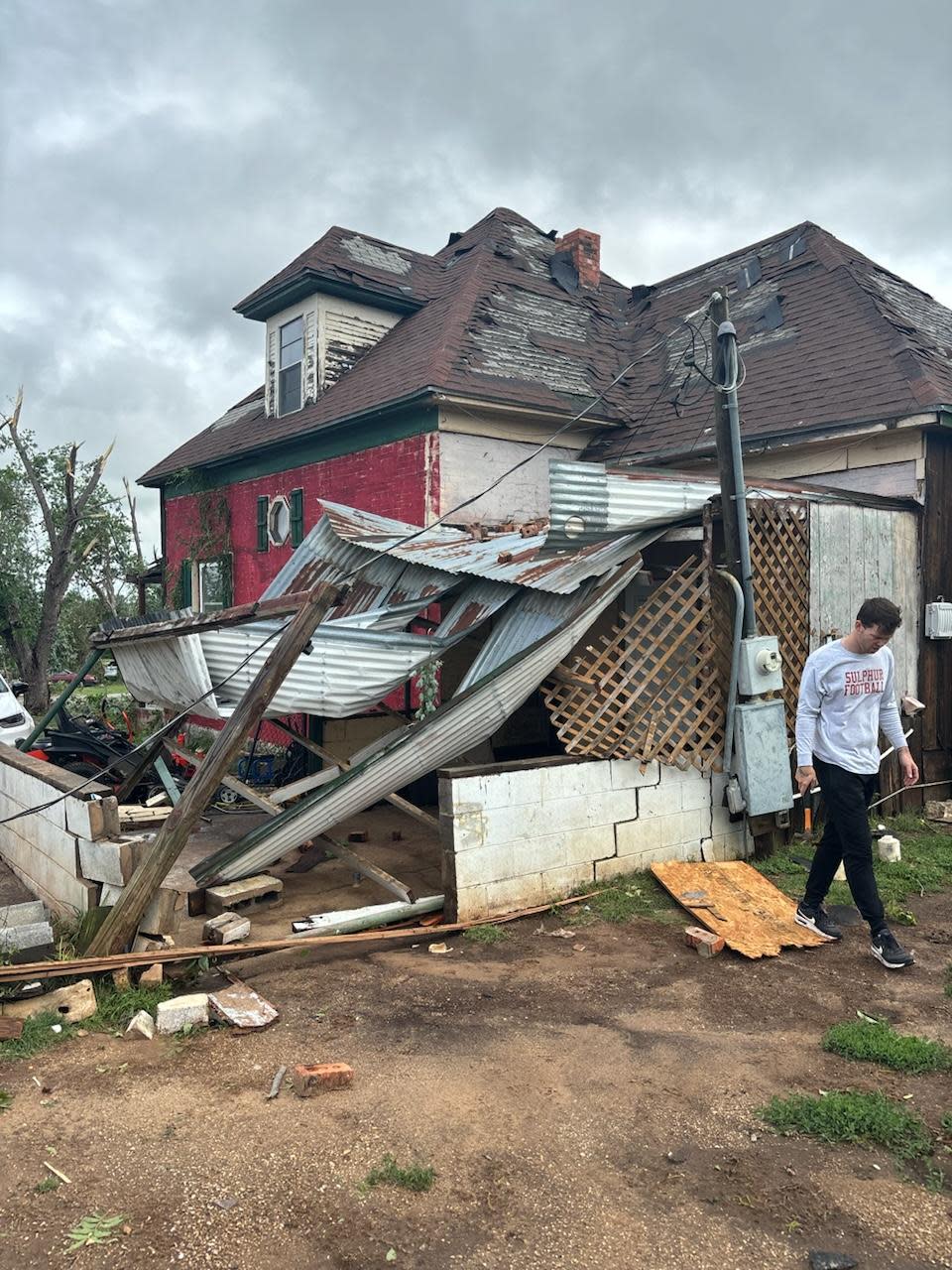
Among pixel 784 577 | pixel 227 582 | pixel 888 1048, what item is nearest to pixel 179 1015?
pixel 888 1048

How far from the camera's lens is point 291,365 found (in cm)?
1427

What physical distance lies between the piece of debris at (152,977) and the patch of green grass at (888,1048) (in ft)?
11.1

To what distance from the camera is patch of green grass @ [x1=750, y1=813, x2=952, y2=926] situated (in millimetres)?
6175

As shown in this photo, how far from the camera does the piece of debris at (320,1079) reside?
367cm

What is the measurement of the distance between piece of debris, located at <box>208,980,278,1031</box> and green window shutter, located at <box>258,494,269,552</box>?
10.7 meters

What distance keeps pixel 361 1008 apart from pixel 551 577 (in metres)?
3.09

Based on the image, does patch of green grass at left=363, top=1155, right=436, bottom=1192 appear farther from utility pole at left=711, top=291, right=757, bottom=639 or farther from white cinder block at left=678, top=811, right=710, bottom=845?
utility pole at left=711, top=291, right=757, bottom=639

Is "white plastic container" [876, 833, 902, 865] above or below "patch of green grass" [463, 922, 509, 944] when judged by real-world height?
above

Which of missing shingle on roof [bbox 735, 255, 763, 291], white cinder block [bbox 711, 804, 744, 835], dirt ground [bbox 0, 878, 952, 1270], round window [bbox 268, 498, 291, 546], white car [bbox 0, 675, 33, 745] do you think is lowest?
dirt ground [bbox 0, 878, 952, 1270]

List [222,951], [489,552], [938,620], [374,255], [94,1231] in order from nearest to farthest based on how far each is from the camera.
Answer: [94,1231] < [222,951] < [489,552] < [938,620] < [374,255]

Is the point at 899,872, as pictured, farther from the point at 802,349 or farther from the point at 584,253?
the point at 584,253

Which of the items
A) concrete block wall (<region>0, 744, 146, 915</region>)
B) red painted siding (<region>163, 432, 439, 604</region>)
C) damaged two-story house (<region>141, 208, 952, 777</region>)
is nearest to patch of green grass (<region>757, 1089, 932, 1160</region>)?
concrete block wall (<region>0, 744, 146, 915</region>)

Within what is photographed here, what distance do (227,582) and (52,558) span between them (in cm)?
903

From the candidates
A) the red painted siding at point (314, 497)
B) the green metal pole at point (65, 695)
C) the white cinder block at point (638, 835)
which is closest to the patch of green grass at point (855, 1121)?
the white cinder block at point (638, 835)
